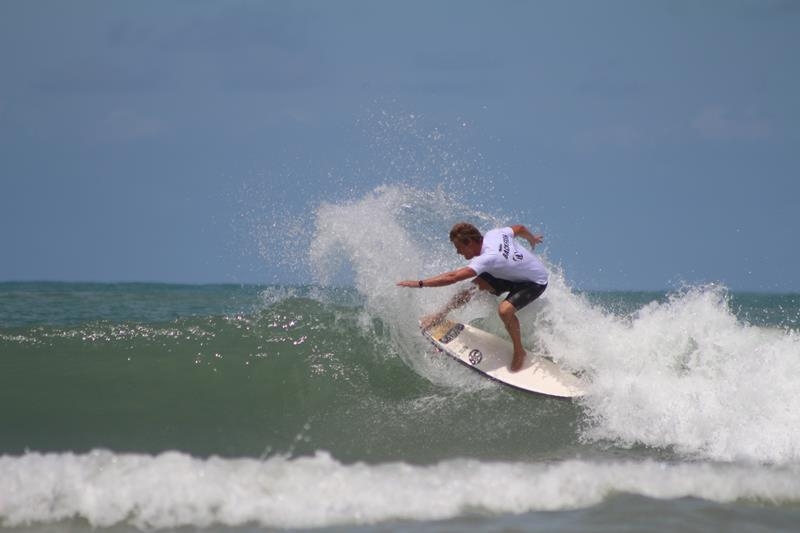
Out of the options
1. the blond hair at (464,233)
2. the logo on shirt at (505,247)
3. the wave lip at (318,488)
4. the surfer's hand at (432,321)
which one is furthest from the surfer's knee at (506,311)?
A: the wave lip at (318,488)

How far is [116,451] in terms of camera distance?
7.25 m

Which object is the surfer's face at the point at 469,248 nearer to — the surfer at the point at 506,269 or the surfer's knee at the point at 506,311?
the surfer at the point at 506,269


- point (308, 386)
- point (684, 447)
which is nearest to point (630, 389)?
point (684, 447)

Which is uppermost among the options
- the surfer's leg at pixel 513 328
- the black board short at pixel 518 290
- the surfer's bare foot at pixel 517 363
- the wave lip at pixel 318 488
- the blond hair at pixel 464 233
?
the blond hair at pixel 464 233

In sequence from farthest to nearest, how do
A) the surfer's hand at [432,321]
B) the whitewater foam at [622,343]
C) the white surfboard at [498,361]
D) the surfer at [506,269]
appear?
1. the surfer's hand at [432,321]
2. the white surfboard at [498,361]
3. the surfer at [506,269]
4. the whitewater foam at [622,343]

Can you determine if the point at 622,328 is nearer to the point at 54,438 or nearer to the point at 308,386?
the point at 308,386

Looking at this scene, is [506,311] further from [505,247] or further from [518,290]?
[505,247]

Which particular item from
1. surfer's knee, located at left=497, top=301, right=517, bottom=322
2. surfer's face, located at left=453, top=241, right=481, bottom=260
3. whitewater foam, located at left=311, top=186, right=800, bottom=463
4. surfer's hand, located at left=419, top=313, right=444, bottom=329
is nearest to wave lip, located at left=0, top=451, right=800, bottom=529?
whitewater foam, located at left=311, top=186, right=800, bottom=463

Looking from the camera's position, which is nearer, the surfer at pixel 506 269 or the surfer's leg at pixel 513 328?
the surfer at pixel 506 269

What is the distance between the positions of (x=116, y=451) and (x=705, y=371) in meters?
5.77

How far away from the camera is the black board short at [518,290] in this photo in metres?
8.66

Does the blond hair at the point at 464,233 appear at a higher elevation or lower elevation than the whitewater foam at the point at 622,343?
higher

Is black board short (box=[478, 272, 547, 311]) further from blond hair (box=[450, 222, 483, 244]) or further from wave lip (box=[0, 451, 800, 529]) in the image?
wave lip (box=[0, 451, 800, 529])

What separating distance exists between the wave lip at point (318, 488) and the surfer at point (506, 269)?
7.04ft
